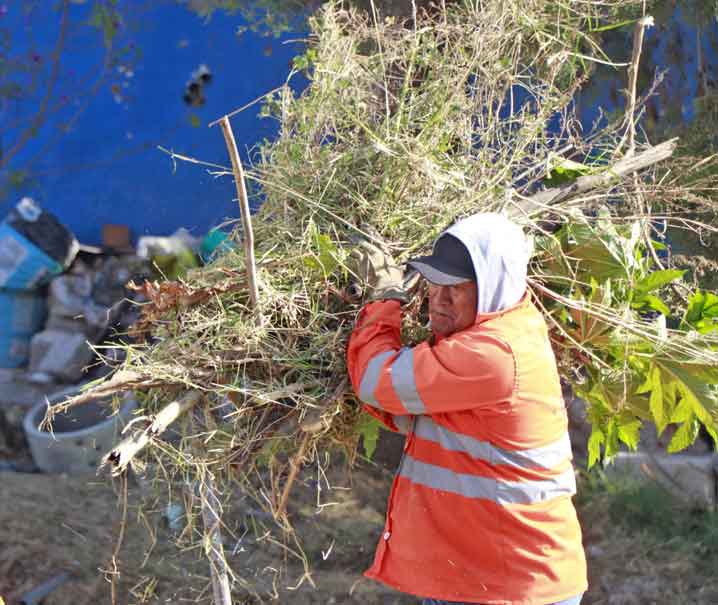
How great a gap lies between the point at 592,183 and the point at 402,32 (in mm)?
934

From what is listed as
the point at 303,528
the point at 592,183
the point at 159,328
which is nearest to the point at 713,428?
the point at 592,183

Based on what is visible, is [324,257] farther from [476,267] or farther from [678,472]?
[678,472]

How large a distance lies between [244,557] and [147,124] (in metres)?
3.69

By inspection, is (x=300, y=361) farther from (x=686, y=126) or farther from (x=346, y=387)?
(x=686, y=126)

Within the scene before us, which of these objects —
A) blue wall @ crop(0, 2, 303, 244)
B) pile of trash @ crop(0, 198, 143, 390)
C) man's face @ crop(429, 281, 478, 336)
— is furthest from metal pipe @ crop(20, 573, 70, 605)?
blue wall @ crop(0, 2, 303, 244)

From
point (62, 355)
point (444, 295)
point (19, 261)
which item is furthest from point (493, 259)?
point (19, 261)

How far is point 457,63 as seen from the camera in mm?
3006

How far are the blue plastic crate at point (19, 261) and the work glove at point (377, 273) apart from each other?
4.41 metres

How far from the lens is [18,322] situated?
257 inches

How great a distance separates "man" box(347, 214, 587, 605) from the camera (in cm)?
212

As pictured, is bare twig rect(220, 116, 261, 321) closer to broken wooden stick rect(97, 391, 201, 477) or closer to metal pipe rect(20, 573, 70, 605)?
broken wooden stick rect(97, 391, 201, 477)

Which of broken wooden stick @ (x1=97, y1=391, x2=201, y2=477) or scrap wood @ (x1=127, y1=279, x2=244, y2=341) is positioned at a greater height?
scrap wood @ (x1=127, y1=279, x2=244, y2=341)

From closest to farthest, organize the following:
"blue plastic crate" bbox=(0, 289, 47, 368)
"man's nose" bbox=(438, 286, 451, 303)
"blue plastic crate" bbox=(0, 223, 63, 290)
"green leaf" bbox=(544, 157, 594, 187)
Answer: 1. "man's nose" bbox=(438, 286, 451, 303)
2. "green leaf" bbox=(544, 157, 594, 187)
3. "blue plastic crate" bbox=(0, 223, 63, 290)
4. "blue plastic crate" bbox=(0, 289, 47, 368)

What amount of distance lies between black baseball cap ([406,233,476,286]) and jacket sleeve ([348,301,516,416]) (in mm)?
136
